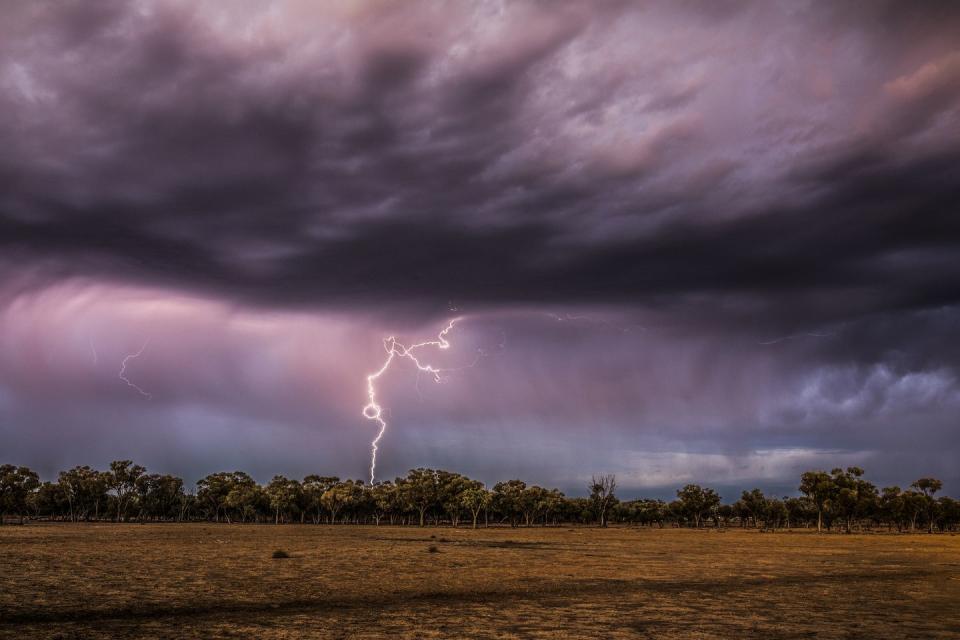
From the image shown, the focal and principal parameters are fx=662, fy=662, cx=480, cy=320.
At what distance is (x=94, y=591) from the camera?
86.2 ft

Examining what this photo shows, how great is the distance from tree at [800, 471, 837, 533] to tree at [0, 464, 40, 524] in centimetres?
17077

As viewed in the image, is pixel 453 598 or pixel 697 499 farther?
pixel 697 499

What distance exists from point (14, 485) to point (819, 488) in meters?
176

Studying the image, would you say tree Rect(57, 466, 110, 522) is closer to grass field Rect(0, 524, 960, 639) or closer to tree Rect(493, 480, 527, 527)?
tree Rect(493, 480, 527, 527)

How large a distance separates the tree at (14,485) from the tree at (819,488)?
17077 cm

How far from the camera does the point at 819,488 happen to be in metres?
148

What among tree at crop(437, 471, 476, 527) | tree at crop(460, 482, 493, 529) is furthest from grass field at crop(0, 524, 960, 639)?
tree at crop(437, 471, 476, 527)

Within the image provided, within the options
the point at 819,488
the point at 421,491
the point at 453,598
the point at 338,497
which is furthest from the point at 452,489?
the point at 453,598

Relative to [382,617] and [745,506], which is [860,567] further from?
[745,506]

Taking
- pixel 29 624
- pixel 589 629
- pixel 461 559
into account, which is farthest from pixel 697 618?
pixel 461 559

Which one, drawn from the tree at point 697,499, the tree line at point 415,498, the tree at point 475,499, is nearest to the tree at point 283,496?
the tree line at point 415,498

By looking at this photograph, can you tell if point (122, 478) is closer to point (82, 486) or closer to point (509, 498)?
point (82, 486)

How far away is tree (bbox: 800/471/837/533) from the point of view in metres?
148

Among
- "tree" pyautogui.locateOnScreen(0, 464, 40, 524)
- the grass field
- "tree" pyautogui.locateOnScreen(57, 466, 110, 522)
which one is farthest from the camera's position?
"tree" pyautogui.locateOnScreen(57, 466, 110, 522)
